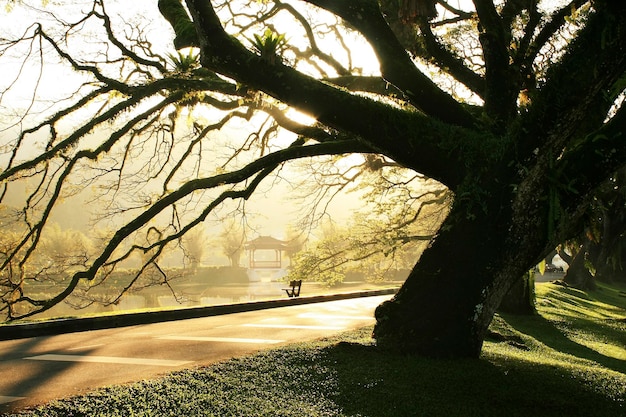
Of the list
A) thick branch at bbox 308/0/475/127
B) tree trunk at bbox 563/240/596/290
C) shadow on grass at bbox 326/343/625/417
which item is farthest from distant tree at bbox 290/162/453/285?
tree trunk at bbox 563/240/596/290

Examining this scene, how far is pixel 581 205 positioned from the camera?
20.4ft

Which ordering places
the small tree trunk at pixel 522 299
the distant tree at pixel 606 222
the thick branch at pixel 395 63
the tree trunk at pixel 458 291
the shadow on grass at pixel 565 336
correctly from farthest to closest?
the small tree trunk at pixel 522 299, the shadow on grass at pixel 565 336, the distant tree at pixel 606 222, the thick branch at pixel 395 63, the tree trunk at pixel 458 291

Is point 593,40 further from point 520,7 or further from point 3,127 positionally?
point 3,127

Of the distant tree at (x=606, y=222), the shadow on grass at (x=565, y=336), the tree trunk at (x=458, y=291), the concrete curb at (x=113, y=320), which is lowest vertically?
the shadow on grass at (x=565, y=336)

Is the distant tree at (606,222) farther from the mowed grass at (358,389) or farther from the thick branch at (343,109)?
the mowed grass at (358,389)

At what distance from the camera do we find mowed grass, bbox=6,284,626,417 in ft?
13.3

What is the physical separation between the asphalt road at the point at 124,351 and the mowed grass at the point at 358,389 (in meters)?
0.81

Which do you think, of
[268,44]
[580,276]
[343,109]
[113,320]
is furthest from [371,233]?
[580,276]

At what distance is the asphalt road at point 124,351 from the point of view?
17.5 feet

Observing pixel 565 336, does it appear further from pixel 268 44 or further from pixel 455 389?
pixel 268 44

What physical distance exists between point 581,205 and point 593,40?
2.19 m

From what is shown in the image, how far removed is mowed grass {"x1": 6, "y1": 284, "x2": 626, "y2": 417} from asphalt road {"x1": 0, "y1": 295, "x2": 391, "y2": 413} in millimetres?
808

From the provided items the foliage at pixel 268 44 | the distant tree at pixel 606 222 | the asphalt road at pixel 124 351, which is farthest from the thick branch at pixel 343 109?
the asphalt road at pixel 124 351

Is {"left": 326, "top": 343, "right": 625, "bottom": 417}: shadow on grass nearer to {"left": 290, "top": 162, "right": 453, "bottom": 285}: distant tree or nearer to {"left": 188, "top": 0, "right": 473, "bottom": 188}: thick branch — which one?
{"left": 188, "top": 0, "right": 473, "bottom": 188}: thick branch
